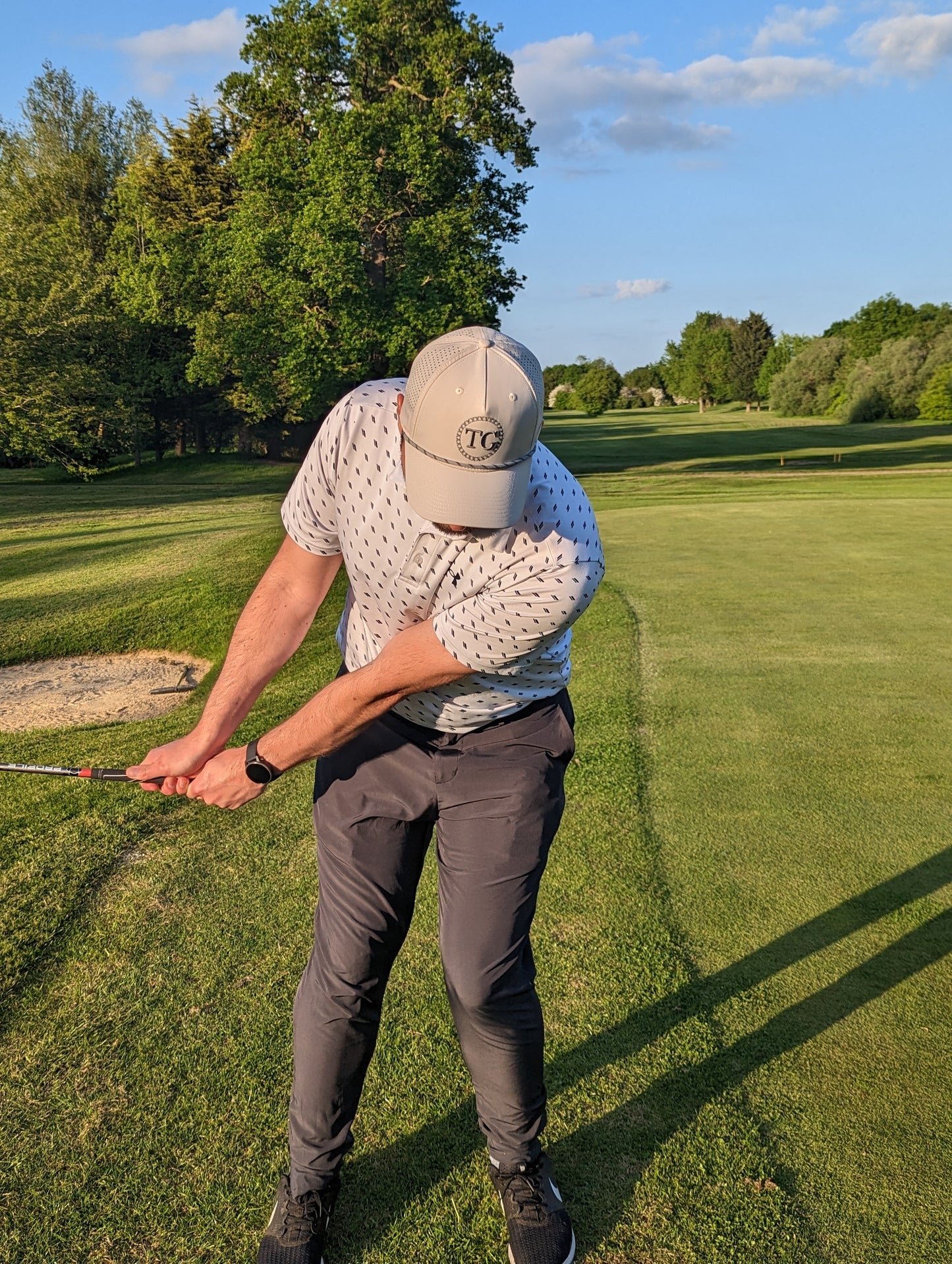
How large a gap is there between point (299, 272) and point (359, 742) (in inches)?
1267

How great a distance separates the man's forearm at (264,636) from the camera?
2.79m

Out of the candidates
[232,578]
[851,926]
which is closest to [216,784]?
[851,926]

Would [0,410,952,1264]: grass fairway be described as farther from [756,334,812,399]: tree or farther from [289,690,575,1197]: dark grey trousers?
[756,334,812,399]: tree

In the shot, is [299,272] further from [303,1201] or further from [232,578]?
[303,1201]

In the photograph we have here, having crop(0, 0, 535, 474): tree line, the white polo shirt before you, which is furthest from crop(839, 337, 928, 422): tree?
the white polo shirt

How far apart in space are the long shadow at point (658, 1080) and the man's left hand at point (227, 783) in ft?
3.44

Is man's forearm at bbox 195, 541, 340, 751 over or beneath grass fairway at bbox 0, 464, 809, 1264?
over

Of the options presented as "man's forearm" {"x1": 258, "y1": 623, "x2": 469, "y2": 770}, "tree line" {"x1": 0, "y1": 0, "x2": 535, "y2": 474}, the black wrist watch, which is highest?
"tree line" {"x1": 0, "y1": 0, "x2": 535, "y2": 474}

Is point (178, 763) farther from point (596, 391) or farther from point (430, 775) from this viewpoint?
point (596, 391)

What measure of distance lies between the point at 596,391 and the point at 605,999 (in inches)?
3531

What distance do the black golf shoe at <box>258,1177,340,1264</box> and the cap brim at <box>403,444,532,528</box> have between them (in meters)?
1.70

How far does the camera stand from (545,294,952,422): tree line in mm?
73188

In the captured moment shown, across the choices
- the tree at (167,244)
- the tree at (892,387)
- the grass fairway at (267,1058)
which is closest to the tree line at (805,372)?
the tree at (892,387)

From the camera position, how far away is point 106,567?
12.5 meters
